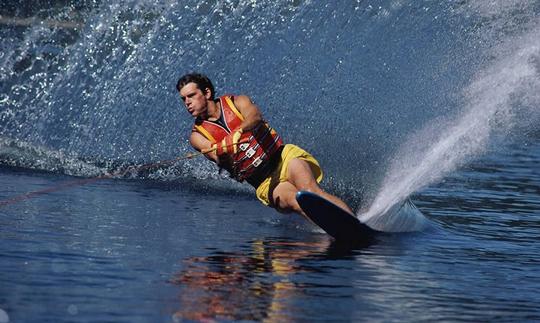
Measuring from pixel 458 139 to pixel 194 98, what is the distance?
8.20 feet

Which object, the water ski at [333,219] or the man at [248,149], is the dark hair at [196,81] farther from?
the water ski at [333,219]

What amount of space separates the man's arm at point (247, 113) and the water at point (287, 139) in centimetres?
58

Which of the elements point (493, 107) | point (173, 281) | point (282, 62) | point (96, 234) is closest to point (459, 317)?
point (173, 281)

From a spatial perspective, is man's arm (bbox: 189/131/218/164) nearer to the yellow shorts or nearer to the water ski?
the yellow shorts

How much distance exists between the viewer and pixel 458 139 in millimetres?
9508

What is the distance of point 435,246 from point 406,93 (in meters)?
4.21

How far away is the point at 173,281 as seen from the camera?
6.13 m

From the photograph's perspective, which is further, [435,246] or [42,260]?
[435,246]

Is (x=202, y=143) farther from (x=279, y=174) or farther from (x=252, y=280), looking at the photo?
(x=252, y=280)

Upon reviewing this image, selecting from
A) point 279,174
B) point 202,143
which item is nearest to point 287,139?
point 279,174

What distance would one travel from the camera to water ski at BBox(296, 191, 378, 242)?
307 inches

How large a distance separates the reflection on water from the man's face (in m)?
1.11

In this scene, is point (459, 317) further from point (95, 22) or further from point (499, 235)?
point (95, 22)

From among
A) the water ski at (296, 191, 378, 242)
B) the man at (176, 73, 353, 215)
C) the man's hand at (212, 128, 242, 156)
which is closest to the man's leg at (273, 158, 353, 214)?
Answer: the man at (176, 73, 353, 215)
